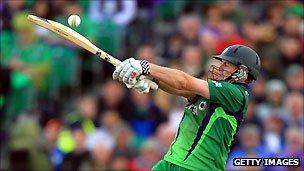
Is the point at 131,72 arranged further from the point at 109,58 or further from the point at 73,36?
the point at 73,36

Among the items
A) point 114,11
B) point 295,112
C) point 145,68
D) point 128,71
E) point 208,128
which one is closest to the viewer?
point 128,71

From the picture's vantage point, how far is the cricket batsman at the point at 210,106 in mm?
8867

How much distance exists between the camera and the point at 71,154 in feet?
46.2

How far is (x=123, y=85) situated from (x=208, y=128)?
5.75 meters

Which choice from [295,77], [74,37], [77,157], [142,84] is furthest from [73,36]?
[295,77]

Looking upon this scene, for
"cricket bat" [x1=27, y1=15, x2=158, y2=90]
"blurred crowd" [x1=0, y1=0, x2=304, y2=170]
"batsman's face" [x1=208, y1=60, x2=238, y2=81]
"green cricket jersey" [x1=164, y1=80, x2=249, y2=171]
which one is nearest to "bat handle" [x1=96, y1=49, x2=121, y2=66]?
"cricket bat" [x1=27, y1=15, x2=158, y2=90]

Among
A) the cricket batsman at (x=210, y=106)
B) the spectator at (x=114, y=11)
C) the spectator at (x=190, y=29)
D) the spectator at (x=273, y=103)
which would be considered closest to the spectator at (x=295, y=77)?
the spectator at (x=273, y=103)

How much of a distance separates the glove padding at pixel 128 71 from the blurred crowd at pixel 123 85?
4894 millimetres

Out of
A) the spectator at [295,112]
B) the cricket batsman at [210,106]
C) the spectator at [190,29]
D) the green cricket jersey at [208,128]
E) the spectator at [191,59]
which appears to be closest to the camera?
the cricket batsman at [210,106]

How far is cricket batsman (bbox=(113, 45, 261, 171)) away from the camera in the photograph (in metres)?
8.87

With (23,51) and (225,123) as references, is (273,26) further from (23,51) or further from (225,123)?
(225,123)

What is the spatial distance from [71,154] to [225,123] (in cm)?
528

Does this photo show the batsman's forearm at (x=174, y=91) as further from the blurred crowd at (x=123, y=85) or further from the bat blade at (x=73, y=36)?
the blurred crowd at (x=123, y=85)

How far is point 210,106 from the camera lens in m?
9.14
